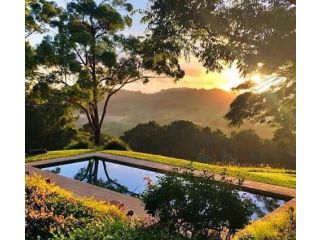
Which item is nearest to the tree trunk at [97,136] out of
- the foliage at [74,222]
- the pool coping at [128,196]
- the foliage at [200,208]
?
the pool coping at [128,196]

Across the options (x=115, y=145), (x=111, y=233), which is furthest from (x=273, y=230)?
(x=115, y=145)

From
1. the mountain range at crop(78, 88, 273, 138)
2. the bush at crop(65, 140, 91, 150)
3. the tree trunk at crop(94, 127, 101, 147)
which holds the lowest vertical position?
the bush at crop(65, 140, 91, 150)

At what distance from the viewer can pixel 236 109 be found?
416 cm

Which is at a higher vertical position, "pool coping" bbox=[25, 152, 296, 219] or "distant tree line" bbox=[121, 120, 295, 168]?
"distant tree line" bbox=[121, 120, 295, 168]

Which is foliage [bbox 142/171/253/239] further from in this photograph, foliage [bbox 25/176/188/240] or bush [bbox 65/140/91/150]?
bush [bbox 65/140/91/150]

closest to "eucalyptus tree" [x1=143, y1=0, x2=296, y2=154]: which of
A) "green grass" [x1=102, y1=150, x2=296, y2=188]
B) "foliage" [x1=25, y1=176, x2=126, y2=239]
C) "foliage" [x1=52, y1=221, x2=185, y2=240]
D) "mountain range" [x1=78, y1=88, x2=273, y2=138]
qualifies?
"mountain range" [x1=78, y1=88, x2=273, y2=138]

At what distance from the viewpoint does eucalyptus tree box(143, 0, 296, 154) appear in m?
3.43

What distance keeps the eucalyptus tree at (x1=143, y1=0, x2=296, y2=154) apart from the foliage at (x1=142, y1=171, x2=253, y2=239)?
0.71 metres

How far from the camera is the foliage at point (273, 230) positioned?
118 inches

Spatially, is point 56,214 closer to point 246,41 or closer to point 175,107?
point 246,41
